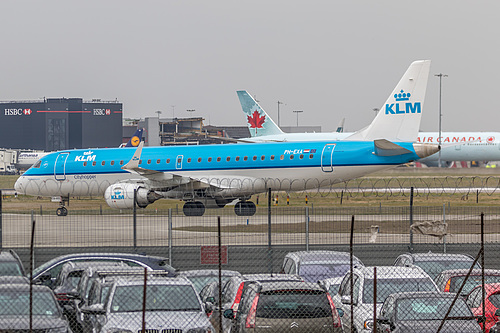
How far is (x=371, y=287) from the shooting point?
49.1ft

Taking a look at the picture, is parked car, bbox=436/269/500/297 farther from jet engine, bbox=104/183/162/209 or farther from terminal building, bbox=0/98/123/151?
terminal building, bbox=0/98/123/151

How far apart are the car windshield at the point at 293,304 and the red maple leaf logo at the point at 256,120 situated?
74.4m

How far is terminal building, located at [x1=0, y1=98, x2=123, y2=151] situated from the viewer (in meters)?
171

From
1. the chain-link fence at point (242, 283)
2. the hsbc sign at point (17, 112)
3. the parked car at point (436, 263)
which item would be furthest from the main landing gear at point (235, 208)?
the hsbc sign at point (17, 112)

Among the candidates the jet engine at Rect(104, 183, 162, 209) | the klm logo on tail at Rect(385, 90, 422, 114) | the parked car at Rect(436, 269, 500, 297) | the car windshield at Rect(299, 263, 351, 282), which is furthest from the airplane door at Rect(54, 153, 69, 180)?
the parked car at Rect(436, 269, 500, 297)

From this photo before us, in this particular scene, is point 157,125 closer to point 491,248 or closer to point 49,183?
point 49,183

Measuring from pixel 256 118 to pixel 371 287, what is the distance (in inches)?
2838

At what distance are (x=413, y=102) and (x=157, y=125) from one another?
386ft

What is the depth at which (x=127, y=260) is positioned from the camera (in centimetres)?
1812

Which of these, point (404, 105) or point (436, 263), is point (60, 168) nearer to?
point (404, 105)

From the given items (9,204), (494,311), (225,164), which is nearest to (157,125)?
(9,204)

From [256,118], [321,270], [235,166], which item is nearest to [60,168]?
[235,166]

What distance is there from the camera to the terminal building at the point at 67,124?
170875mm

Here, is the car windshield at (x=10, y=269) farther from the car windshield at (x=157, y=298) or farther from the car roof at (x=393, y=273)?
the car roof at (x=393, y=273)
